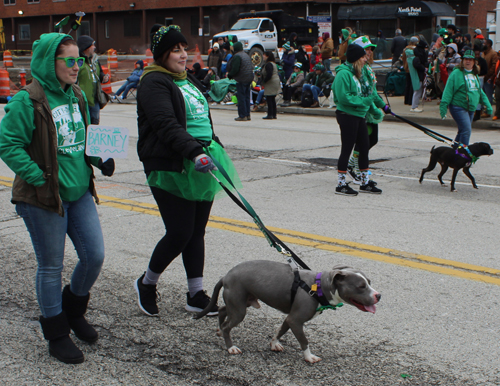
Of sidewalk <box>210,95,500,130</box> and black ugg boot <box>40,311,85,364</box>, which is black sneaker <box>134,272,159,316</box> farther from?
sidewalk <box>210,95,500,130</box>

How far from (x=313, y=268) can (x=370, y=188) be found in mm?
3204

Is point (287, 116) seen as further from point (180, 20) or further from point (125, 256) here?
point (180, 20)

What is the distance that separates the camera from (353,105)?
7234mm

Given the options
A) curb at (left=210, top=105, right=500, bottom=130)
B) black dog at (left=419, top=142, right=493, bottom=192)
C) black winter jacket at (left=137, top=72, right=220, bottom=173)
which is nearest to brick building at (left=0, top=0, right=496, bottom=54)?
curb at (left=210, top=105, right=500, bottom=130)

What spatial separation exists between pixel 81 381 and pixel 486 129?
1345cm

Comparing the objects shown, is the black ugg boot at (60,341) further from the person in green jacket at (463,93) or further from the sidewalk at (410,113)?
the sidewalk at (410,113)

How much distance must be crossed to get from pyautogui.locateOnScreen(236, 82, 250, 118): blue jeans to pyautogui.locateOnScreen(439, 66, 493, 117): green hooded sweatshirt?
283 inches

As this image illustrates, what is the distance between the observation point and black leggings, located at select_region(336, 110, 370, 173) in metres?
7.41

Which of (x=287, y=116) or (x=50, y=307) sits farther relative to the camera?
(x=287, y=116)

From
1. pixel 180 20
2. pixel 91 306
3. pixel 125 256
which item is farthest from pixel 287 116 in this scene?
pixel 180 20

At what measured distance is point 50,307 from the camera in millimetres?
3332

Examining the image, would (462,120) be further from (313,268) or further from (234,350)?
(234,350)

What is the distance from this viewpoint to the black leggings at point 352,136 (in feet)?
24.3

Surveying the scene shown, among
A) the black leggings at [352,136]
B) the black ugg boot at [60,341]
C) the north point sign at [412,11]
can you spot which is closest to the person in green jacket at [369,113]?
the black leggings at [352,136]
